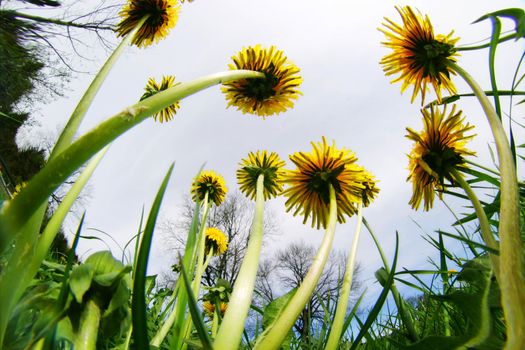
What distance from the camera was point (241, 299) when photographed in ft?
1.69

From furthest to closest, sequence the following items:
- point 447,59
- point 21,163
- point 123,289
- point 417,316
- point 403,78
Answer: point 21,163, point 417,316, point 403,78, point 447,59, point 123,289

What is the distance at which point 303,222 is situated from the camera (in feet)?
3.04

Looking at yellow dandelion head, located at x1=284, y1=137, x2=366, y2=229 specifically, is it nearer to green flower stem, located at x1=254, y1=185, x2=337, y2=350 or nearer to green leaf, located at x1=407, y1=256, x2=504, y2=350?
green flower stem, located at x1=254, y1=185, x2=337, y2=350

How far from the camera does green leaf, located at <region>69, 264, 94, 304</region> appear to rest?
1.34ft

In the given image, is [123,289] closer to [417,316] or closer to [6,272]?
[6,272]

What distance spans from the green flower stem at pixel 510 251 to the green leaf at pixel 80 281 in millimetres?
446

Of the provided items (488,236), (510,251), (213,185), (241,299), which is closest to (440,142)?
(488,236)

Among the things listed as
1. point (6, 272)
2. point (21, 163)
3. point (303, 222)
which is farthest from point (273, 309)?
point (21, 163)

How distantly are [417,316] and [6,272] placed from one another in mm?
1174

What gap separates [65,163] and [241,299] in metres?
0.30

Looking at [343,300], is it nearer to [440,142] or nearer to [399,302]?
[399,302]

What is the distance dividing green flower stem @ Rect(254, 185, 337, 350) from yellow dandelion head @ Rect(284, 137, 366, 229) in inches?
8.9

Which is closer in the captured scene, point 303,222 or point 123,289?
point 123,289

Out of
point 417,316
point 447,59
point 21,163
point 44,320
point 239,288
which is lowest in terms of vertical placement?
point 44,320
